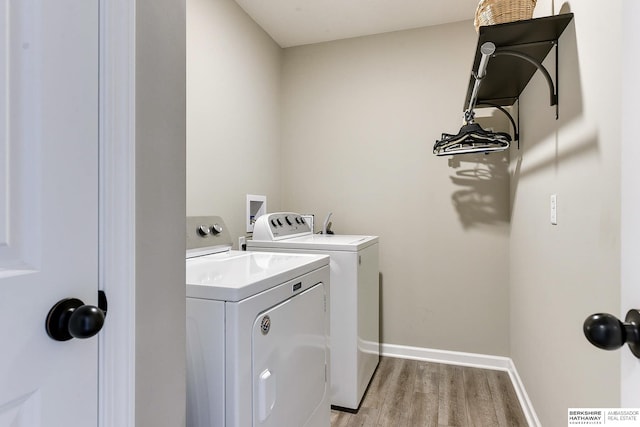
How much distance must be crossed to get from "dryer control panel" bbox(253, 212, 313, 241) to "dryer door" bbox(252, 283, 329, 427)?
Result: 2.39 ft

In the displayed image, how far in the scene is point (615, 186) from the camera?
0.89 metres

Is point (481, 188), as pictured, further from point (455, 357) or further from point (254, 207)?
point (254, 207)

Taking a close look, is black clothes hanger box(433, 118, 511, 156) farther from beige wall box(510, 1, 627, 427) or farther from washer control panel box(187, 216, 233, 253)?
washer control panel box(187, 216, 233, 253)

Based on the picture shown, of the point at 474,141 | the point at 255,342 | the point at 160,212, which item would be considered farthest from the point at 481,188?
the point at 160,212

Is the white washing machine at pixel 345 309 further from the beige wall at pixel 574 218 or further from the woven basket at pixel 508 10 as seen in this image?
the woven basket at pixel 508 10

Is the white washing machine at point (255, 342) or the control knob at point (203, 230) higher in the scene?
the control knob at point (203, 230)

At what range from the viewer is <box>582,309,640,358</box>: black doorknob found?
1.56ft

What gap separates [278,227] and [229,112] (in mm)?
839

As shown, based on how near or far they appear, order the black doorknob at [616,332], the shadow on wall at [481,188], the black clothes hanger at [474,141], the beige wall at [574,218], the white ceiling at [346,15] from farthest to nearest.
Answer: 1. the shadow on wall at [481,188]
2. the white ceiling at [346,15]
3. the black clothes hanger at [474,141]
4. the beige wall at [574,218]
5. the black doorknob at [616,332]

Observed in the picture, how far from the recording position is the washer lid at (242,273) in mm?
1002
